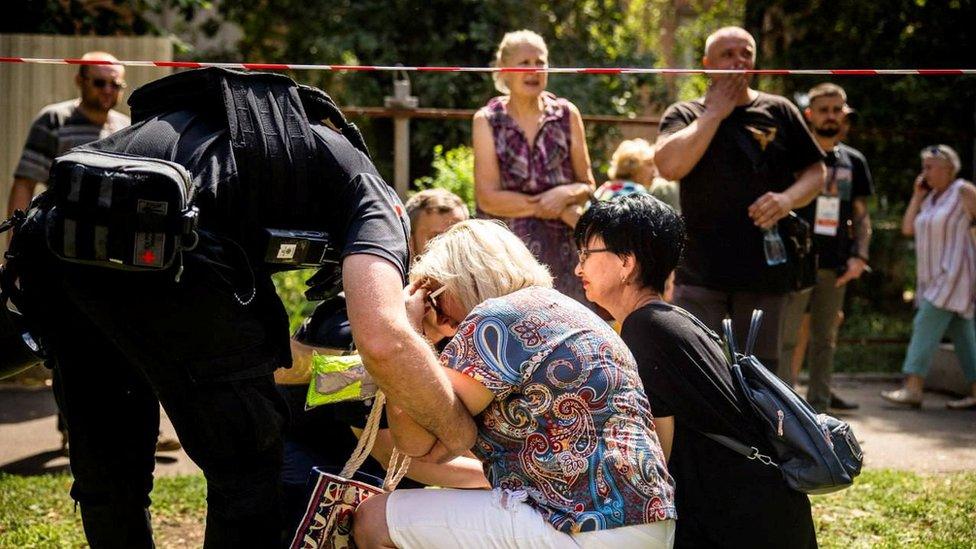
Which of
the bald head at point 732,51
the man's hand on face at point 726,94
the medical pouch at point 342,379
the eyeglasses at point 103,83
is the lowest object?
the medical pouch at point 342,379

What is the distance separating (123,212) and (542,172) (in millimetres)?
3075

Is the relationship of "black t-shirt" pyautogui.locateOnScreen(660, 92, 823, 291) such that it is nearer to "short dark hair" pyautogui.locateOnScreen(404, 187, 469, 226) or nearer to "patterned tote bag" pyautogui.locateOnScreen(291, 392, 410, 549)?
"short dark hair" pyautogui.locateOnScreen(404, 187, 469, 226)

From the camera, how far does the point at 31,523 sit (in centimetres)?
452

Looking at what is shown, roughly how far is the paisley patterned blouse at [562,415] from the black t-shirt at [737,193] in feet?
8.65

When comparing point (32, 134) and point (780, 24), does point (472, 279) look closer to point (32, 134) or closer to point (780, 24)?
point (32, 134)

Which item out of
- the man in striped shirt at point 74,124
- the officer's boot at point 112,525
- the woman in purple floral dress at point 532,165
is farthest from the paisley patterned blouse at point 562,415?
the man in striped shirt at point 74,124

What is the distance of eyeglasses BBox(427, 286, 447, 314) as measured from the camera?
2953 mm

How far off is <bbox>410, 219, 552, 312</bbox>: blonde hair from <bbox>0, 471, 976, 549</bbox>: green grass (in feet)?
6.72

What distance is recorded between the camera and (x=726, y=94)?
5.23 metres

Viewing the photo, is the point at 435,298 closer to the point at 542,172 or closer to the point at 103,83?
the point at 542,172

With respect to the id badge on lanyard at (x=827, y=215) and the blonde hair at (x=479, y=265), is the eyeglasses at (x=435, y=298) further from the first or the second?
the id badge on lanyard at (x=827, y=215)

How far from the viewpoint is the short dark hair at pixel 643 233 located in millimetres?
3354

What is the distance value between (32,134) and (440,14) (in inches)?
244

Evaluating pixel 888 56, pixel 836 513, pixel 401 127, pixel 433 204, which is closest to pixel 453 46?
pixel 401 127
